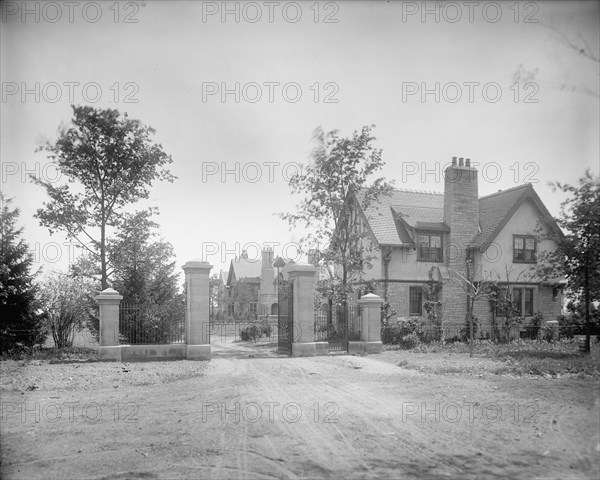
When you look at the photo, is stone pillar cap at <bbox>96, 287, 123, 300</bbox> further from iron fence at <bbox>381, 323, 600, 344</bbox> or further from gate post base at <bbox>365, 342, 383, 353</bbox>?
iron fence at <bbox>381, 323, 600, 344</bbox>

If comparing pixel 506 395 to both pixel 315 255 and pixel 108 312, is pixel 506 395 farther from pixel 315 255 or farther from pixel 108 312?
pixel 315 255

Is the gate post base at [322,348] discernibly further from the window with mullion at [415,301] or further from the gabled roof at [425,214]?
the window with mullion at [415,301]

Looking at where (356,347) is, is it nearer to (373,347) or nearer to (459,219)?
(373,347)

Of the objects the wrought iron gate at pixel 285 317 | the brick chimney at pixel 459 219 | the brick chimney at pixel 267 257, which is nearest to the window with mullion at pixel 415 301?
the brick chimney at pixel 459 219

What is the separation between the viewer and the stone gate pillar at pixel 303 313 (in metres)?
16.2

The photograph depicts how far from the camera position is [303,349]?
16219 mm

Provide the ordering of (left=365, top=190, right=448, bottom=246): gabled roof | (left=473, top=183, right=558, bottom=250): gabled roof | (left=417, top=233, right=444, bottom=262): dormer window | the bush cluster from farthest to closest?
the bush cluster
(left=417, top=233, right=444, bottom=262): dormer window
(left=473, top=183, right=558, bottom=250): gabled roof
(left=365, top=190, right=448, bottom=246): gabled roof

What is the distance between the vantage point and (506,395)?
9461mm

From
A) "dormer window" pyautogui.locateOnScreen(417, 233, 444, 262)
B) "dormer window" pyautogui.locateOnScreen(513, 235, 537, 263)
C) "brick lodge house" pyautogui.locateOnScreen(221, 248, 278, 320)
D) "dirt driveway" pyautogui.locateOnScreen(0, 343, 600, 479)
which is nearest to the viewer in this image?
"dirt driveway" pyautogui.locateOnScreen(0, 343, 600, 479)

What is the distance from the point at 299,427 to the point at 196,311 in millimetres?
8460

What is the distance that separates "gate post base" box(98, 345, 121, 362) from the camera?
48.5 feet

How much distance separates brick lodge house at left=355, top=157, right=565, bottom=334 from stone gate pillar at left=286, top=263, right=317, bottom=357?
9.42 m

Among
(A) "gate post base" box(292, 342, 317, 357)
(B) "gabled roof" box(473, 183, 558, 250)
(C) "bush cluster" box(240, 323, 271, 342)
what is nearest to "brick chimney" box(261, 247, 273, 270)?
(C) "bush cluster" box(240, 323, 271, 342)

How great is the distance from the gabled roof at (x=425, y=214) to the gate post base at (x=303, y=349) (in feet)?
33.3
